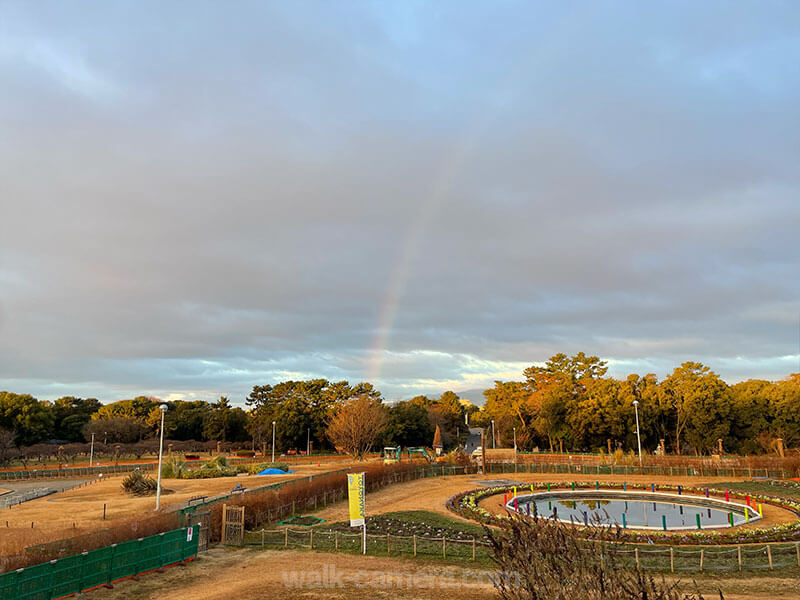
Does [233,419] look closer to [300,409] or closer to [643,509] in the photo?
[300,409]

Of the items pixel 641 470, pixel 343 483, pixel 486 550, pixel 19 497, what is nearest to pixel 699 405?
pixel 641 470

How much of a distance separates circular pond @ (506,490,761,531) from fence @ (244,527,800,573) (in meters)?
5.55

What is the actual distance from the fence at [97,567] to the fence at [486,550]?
490 centimetres

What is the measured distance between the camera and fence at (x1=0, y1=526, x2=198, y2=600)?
16172mm

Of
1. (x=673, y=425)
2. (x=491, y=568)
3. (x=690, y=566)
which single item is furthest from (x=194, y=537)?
(x=673, y=425)

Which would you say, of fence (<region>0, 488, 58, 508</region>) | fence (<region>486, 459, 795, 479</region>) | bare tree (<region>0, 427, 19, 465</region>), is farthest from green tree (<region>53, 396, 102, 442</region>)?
fence (<region>486, 459, 795, 479</region>)

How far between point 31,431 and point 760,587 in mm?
101395

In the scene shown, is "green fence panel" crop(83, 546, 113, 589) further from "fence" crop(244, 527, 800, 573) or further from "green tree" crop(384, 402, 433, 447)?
"green tree" crop(384, 402, 433, 447)

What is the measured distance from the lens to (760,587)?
18297mm

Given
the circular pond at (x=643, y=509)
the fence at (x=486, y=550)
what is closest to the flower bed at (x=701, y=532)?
the fence at (x=486, y=550)

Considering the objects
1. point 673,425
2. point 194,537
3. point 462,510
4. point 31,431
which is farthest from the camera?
point 31,431

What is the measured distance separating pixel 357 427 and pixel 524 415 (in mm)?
33546

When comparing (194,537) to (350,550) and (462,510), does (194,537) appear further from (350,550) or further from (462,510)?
(462,510)

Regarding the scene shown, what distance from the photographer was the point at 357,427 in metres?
84.4
